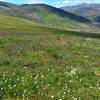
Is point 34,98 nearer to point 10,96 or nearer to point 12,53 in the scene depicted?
point 10,96

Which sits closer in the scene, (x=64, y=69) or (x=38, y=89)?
(x=38, y=89)

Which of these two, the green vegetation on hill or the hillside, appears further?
the green vegetation on hill

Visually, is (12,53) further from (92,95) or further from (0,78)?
(92,95)

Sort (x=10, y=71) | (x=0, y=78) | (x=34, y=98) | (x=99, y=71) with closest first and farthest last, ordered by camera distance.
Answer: (x=34, y=98) → (x=0, y=78) → (x=10, y=71) → (x=99, y=71)

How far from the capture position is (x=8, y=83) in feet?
56.9

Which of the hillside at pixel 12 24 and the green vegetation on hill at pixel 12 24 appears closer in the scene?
the hillside at pixel 12 24

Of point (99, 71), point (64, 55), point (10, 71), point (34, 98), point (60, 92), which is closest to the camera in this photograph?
point (34, 98)

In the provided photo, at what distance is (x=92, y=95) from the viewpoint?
54.4 ft

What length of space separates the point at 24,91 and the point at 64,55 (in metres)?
18.4

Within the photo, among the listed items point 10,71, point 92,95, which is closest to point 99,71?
point 10,71

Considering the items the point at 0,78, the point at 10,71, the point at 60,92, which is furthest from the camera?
the point at 10,71

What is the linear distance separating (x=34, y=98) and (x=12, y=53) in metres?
16.9

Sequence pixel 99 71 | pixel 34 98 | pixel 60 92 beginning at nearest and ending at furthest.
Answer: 1. pixel 34 98
2. pixel 60 92
3. pixel 99 71

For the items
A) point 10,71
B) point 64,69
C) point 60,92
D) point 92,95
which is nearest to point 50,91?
point 60,92
